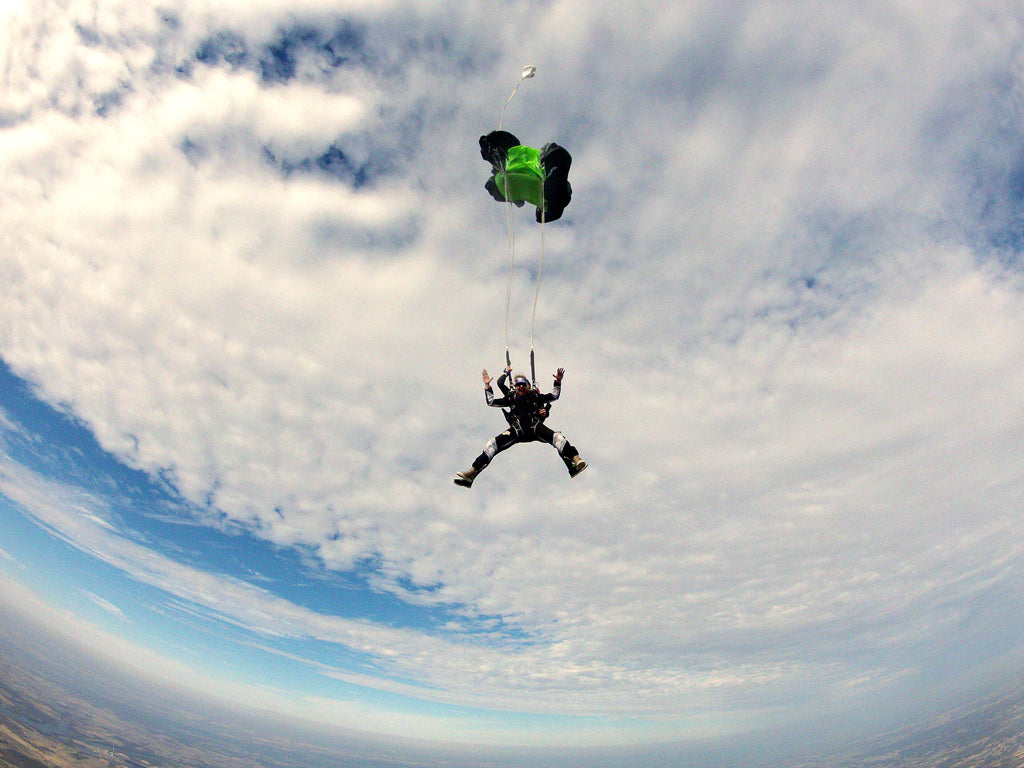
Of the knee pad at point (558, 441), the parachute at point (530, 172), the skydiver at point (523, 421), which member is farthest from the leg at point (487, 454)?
the parachute at point (530, 172)

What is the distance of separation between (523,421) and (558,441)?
111cm

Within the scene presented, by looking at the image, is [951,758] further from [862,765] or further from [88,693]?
[88,693]

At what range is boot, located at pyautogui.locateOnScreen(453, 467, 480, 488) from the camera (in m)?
10.9

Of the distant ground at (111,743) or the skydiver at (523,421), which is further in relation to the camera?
the distant ground at (111,743)

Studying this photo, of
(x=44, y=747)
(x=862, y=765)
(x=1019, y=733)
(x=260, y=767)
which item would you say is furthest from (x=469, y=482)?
(x=862, y=765)

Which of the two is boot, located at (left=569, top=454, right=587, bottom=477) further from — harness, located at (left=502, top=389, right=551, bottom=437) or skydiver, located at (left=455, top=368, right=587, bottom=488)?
harness, located at (left=502, top=389, right=551, bottom=437)

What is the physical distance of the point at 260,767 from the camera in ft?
537

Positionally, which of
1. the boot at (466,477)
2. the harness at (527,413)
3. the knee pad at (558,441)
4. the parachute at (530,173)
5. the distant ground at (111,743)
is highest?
the parachute at (530,173)

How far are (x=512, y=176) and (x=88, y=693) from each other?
1030ft

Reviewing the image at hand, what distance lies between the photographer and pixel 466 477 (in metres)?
11.0

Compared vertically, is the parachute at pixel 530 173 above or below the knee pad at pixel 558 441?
above

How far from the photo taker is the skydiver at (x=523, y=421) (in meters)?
11.2

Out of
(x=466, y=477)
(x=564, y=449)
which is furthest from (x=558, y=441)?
(x=466, y=477)

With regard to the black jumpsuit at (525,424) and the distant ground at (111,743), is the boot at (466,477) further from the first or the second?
the distant ground at (111,743)
